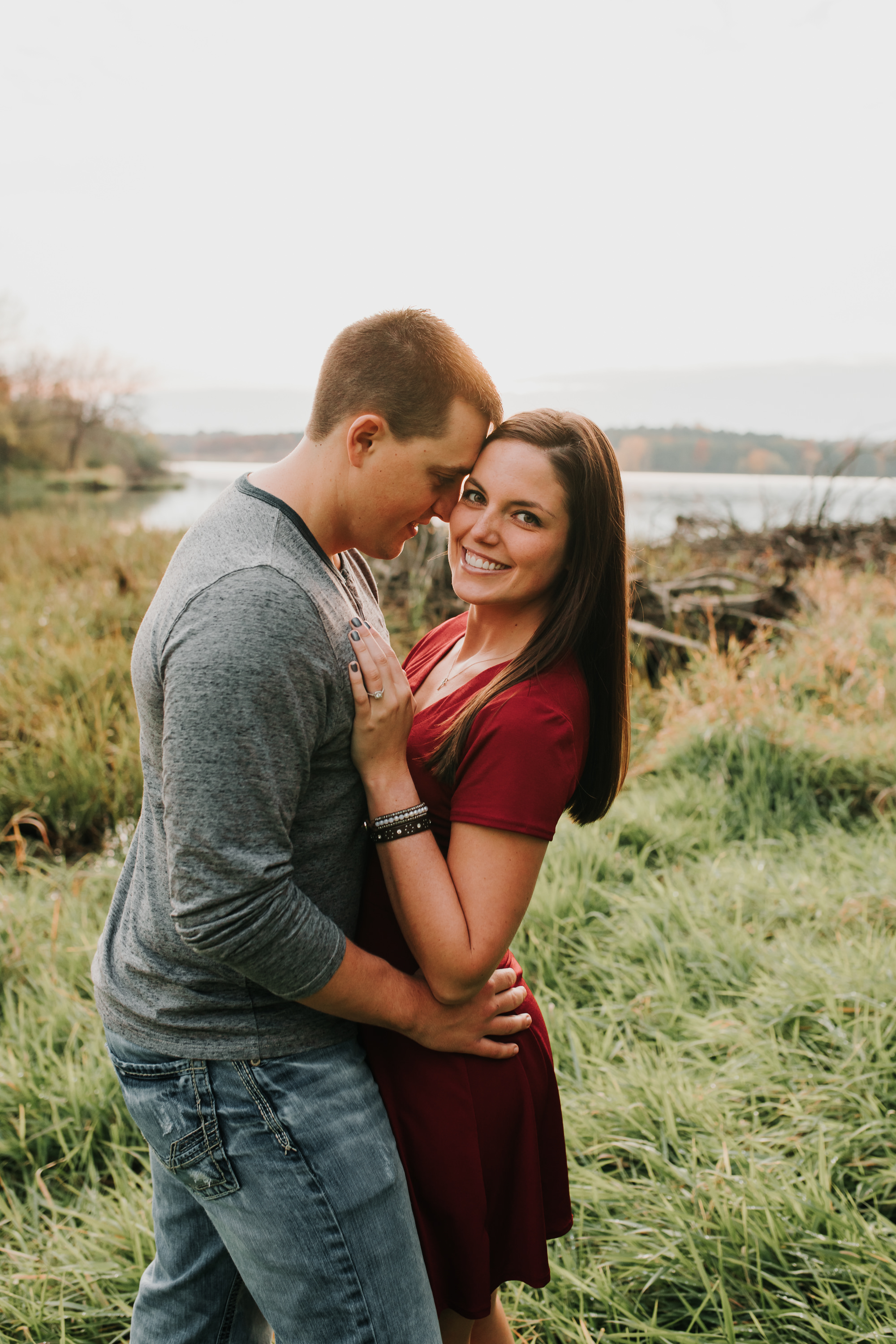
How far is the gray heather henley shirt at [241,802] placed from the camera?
1.23 meters

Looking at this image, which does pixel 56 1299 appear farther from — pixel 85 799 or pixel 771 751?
pixel 771 751

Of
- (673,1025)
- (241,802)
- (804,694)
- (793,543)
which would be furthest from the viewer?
(793,543)

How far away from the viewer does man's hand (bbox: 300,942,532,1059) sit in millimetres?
1390

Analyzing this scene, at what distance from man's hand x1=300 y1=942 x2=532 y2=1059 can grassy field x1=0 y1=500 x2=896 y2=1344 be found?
0.94m

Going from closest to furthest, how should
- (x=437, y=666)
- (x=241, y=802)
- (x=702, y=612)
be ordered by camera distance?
(x=241, y=802)
(x=437, y=666)
(x=702, y=612)

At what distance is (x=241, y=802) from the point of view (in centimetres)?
123

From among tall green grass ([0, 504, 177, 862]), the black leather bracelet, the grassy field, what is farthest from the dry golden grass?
the black leather bracelet

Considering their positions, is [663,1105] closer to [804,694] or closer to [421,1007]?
[421,1007]

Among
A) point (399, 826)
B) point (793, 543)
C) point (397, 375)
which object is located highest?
point (397, 375)

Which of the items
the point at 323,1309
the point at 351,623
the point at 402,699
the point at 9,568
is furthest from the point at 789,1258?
the point at 9,568

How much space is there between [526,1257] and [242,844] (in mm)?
1072

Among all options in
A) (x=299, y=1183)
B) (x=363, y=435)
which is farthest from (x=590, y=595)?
(x=299, y=1183)

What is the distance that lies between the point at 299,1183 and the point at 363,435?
3.97 ft

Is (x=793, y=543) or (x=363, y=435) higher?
(x=363, y=435)
